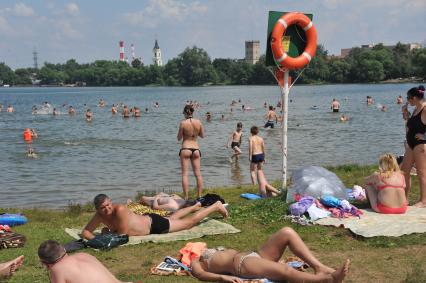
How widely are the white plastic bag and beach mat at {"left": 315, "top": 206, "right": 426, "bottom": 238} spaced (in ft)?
2.12

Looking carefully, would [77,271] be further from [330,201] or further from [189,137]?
[189,137]

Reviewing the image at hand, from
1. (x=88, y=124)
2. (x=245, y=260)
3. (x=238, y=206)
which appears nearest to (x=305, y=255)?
(x=245, y=260)

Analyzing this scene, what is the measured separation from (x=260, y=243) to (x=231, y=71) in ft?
396

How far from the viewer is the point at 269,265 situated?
14.3 feet

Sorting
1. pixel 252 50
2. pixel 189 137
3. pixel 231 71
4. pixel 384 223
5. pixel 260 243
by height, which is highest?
pixel 252 50

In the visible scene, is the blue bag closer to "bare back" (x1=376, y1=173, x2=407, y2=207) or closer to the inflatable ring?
"bare back" (x1=376, y1=173, x2=407, y2=207)

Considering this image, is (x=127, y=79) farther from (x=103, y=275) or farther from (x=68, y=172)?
(x=103, y=275)

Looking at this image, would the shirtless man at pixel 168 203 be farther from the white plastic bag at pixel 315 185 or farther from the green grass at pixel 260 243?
the white plastic bag at pixel 315 185

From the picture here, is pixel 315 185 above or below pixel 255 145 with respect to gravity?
below

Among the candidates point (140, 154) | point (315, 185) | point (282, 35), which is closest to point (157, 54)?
point (140, 154)

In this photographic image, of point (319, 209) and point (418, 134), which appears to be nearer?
point (319, 209)

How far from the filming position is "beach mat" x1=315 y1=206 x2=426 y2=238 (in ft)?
19.6

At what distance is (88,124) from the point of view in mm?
32500

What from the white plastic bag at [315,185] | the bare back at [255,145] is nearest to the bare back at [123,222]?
the white plastic bag at [315,185]
